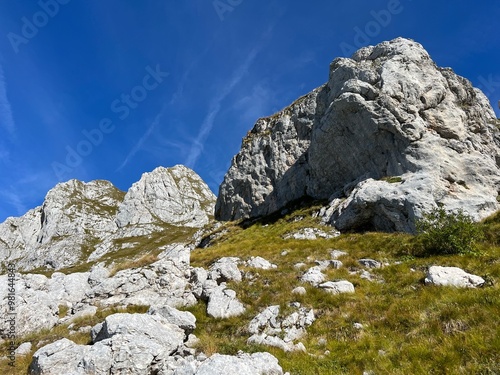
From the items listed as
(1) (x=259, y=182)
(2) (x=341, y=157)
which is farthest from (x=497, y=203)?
(1) (x=259, y=182)

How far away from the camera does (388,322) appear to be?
9656 millimetres

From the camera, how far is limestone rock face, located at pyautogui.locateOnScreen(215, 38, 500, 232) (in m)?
28.5

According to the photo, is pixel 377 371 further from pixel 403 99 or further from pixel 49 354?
pixel 403 99

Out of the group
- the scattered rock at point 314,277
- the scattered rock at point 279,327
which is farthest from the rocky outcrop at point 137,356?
the scattered rock at point 314,277

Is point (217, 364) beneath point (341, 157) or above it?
beneath

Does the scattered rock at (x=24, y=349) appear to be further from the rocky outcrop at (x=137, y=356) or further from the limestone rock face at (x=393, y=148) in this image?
the limestone rock face at (x=393, y=148)

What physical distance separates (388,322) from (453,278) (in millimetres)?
4136

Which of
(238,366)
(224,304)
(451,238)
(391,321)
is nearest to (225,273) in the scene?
(224,304)

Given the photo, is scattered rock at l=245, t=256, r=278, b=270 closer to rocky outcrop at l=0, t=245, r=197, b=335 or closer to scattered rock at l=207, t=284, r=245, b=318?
rocky outcrop at l=0, t=245, r=197, b=335

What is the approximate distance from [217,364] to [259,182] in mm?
54229

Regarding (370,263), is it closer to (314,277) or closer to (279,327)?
(314,277)

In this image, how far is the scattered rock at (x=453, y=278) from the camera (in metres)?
11.0

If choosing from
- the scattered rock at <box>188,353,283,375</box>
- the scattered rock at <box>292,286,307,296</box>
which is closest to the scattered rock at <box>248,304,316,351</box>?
the scattered rock at <box>292,286,307,296</box>

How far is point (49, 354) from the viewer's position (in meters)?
8.91
